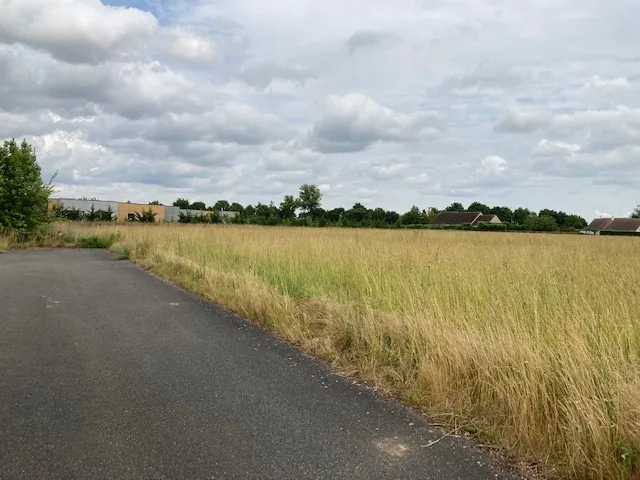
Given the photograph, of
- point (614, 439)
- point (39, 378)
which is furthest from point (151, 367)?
point (614, 439)

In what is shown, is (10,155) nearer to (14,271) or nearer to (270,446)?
(14,271)

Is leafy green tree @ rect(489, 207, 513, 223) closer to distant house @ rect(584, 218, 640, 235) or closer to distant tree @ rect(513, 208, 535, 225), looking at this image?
distant tree @ rect(513, 208, 535, 225)

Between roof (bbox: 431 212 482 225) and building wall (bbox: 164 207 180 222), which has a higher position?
roof (bbox: 431 212 482 225)

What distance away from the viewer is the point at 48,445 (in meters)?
3.48

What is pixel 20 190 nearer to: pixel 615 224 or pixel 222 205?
pixel 222 205

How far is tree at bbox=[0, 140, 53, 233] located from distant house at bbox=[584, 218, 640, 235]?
99.1 meters

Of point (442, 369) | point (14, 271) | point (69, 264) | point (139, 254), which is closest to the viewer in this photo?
point (442, 369)

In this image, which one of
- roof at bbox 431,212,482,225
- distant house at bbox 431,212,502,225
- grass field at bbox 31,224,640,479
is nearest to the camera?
grass field at bbox 31,224,640,479

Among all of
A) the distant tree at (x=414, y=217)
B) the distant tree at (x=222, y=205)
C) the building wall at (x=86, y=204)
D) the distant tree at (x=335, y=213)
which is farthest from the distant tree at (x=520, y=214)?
the building wall at (x=86, y=204)

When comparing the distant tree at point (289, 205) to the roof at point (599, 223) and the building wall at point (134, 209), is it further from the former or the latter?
the roof at point (599, 223)

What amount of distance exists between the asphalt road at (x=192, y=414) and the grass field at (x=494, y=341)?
410 mm

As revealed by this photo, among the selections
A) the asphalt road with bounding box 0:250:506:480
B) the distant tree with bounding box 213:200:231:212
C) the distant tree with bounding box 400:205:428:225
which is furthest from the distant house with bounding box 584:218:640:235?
the asphalt road with bounding box 0:250:506:480

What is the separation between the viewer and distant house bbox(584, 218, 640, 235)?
327 ft

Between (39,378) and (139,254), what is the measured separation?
14601 mm
